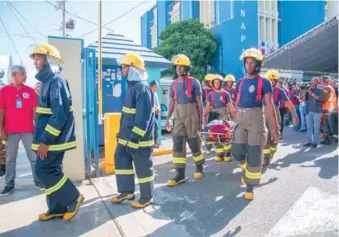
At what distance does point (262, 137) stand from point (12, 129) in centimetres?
374

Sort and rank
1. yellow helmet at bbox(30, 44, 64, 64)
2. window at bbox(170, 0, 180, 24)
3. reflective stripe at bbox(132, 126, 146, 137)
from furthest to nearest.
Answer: window at bbox(170, 0, 180, 24)
reflective stripe at bbox(132, 126, 146, 137)
yellow helmet at bbox(30, 44, 64, 64)

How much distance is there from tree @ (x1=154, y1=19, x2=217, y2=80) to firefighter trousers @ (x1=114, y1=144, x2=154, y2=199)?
23096 mm

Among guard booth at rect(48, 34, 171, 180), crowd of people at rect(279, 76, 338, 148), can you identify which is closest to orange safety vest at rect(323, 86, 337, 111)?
crowd of people at rect(279, 76, 338, 148)

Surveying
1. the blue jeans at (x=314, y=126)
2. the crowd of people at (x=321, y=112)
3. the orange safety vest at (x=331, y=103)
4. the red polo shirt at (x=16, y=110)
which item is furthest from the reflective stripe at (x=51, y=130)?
the orange safety vest at (x=331, y=103)

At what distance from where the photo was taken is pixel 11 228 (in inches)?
156

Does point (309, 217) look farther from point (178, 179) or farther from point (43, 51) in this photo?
point (43, 51)

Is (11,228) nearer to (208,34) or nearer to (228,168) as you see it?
(228,168)

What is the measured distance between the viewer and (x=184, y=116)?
18.9ft

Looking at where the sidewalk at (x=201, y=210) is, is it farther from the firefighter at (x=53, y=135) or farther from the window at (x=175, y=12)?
the window at (x=175, y=12)

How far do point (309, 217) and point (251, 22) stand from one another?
25.9 metres

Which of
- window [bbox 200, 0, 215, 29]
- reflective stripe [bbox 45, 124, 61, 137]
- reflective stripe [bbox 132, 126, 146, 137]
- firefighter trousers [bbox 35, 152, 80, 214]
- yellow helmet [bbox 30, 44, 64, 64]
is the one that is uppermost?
window [bbox 200, 0, 215, 29]

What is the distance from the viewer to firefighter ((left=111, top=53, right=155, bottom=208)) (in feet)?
14.5

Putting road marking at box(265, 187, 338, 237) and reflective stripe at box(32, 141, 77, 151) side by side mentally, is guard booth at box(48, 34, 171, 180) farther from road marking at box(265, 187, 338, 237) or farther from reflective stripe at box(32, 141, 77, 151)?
road marking at box(265, 187, 338, 237)

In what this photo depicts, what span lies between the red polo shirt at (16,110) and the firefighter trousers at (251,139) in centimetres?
319
